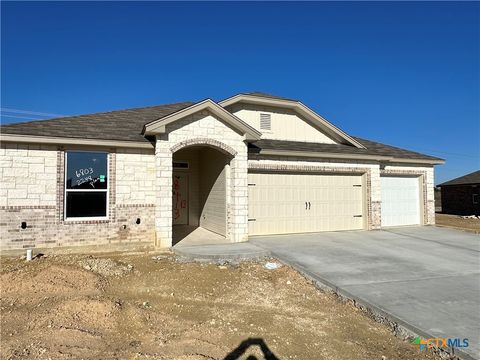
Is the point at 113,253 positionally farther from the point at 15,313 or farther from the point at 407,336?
the point at 407,336

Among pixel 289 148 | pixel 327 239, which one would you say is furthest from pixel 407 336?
pixel 289 148

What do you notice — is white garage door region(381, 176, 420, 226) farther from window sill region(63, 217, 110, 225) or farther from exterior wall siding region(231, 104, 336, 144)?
window sill region(63, 217, 110, 225)

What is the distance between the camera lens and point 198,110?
1092 cm

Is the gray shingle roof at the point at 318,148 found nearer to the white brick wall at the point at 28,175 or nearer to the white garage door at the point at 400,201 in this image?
the white garage door at the point at 400,201

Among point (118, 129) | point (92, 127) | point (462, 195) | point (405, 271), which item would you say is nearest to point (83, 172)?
point (92, 127)

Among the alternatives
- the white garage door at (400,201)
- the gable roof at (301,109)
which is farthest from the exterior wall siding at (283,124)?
the white garage door at (400,201)

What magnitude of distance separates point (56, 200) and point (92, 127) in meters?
2.60

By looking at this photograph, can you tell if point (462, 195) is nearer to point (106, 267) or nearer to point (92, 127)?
point (92, 127)

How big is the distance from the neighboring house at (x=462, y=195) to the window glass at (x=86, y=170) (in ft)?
100

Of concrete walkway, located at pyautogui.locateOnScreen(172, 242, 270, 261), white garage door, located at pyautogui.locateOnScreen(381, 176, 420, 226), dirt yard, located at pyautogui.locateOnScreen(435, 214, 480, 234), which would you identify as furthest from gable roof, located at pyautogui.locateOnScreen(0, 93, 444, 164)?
dirt yard, located at pyautogui.locateOnScreen(435, 214, 480, 234)

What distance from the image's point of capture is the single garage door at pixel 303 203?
503 inches

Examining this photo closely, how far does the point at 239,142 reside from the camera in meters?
11.6

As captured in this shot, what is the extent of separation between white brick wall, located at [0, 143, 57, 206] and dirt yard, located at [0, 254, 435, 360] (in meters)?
2.01

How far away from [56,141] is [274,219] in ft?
25.3
